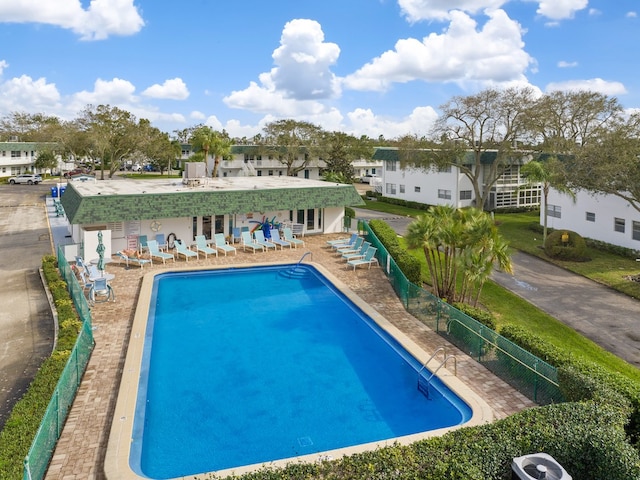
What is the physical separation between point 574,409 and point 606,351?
8090mm

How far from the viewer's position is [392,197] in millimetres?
55031

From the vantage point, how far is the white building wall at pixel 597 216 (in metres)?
29.8

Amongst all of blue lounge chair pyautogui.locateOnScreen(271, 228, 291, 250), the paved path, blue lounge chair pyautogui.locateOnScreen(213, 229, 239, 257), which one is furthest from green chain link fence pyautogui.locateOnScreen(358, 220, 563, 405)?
blue lounge chair pyautogui.locateOnScreen(213, 229, 239, 257)

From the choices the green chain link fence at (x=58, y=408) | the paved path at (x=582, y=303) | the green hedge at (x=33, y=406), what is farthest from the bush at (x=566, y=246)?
the green hedge at (x=33, y=406)

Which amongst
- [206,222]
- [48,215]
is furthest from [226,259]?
[48,215]

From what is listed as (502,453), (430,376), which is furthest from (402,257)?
(502,453)

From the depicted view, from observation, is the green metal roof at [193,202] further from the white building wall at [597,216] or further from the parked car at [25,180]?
the parked car at [25,180]

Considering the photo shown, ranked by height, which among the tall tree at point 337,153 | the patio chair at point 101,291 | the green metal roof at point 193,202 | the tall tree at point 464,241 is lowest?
the patio chair at point 101,291

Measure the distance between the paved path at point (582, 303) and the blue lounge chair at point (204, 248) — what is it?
15.0 metres

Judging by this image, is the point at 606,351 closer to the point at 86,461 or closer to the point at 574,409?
the point at 574,409

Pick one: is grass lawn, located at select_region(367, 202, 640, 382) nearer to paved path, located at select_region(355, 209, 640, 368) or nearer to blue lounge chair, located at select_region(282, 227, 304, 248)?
paved path, located at select_region(355, 209, 640, 368)

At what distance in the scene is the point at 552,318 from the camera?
19656 mm

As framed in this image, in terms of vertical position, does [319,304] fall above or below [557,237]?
below

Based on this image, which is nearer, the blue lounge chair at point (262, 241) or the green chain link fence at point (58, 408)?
the green chain link fence at point (58, 408)
